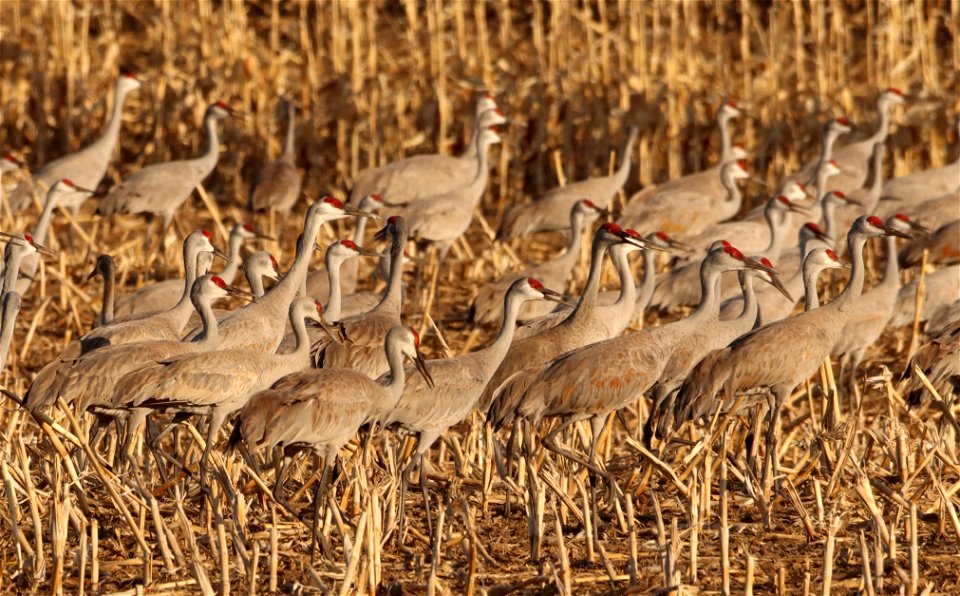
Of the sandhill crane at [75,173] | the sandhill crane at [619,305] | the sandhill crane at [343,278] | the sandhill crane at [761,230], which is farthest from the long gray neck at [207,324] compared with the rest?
the sandhill crane at [75,173]

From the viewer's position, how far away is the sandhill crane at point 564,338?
724cm

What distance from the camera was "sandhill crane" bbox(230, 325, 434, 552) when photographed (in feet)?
19.6

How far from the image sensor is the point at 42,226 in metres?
10.3

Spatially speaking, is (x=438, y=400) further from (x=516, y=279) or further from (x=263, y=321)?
(x=516, y=279)

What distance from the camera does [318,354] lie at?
782 cm

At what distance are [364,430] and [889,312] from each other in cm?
363

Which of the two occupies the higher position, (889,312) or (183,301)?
(183,301)

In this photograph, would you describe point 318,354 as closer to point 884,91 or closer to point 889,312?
point 889,312

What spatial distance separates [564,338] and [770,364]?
3.29 feet

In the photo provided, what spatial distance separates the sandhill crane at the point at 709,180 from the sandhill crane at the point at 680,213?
77 mm

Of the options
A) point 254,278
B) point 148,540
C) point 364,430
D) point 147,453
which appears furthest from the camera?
point 254,278

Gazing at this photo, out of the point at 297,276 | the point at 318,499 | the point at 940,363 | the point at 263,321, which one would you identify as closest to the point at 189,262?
the point at 297,276

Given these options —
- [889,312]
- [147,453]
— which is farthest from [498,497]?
[889,312]

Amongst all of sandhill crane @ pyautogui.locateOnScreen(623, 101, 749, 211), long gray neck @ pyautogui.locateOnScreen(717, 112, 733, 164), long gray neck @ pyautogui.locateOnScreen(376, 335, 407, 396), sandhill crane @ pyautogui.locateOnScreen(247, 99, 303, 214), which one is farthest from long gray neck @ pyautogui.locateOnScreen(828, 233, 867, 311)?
sandhill crane @ pyautogui.locateOnScreen(247, 99, 303, 214)
